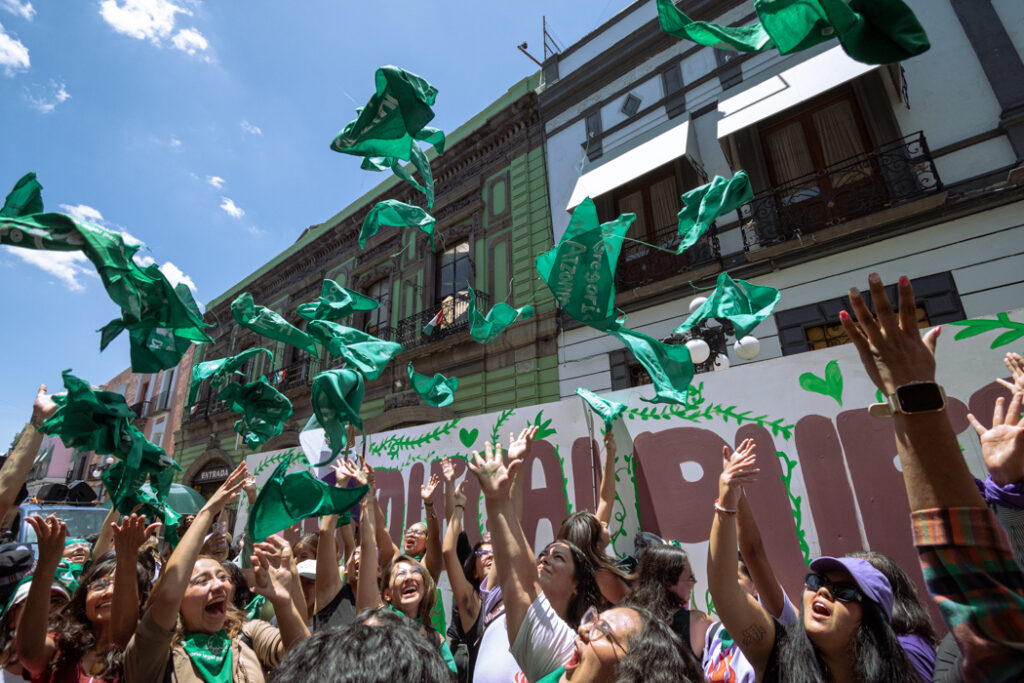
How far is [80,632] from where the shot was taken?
218 centimetres

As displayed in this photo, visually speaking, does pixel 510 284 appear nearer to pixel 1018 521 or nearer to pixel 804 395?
pixel 804 395

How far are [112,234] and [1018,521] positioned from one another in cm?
447

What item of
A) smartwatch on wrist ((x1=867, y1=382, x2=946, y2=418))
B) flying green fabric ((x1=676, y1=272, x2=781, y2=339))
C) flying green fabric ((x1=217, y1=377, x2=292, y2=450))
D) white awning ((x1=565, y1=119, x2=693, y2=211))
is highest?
white awning ((x1=565, y1=119, x2=693, y2=211))

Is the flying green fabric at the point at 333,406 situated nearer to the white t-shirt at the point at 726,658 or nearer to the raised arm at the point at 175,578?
the raised arm at the point at 175,578

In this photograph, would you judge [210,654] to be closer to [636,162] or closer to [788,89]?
[636,162]

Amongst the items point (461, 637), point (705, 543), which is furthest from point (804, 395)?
point (461, 637)

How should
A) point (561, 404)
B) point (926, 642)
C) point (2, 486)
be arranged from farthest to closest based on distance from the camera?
point (561, 404) → point (2, 486) → point (926, 642)

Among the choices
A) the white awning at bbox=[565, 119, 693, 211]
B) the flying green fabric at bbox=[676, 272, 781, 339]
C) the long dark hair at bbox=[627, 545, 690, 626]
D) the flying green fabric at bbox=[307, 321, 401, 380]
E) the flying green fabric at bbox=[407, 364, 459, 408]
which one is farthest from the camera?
the white awning at bbox=[565, 119, 693, 211]

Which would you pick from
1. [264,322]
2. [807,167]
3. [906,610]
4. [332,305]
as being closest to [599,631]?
[906,610]

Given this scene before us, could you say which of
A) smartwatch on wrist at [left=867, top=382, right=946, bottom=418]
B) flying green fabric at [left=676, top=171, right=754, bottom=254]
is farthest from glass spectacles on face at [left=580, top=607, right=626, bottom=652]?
flying green fabric at [left=676, top=171, right=754, bottom=254]

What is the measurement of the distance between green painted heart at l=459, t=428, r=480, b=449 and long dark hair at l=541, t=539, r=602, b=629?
2723 mm

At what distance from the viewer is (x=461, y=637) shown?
10.4 feet

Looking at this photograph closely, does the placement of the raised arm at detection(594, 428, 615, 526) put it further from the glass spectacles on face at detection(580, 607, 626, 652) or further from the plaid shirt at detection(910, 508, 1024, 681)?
the plaid shirt at detection(910, 508, 1024, 681)

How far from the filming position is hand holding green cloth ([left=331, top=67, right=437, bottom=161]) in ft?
11.7
